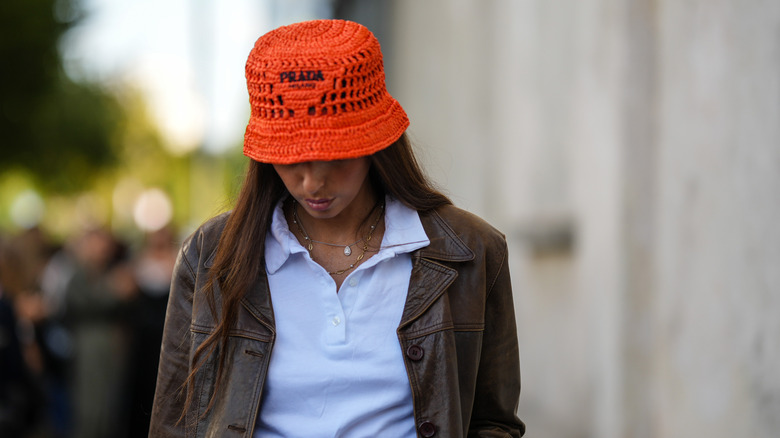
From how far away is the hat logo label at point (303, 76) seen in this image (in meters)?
2.13

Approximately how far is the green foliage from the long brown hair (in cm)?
2197

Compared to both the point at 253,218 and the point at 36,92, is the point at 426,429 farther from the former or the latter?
the point at 36,92

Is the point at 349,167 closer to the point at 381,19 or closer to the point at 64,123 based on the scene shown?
the point at 381,19

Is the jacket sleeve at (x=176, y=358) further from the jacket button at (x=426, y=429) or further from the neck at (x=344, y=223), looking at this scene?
the jacket button at (x=426, y=429)

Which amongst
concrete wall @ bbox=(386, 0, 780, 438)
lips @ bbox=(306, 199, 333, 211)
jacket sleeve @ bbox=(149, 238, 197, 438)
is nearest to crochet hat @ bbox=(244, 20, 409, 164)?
lips @ bbox=(306, 199, 333, 211)

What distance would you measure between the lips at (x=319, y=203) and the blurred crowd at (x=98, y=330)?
6094mm

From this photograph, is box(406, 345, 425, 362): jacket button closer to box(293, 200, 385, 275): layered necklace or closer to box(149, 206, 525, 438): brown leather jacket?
box(149, 206, 525, 438): brown leather jacket

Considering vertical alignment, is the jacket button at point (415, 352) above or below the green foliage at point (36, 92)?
above

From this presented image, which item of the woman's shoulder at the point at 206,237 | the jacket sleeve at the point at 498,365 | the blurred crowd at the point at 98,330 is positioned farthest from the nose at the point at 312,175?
the blurred crowd at the point at 98,330

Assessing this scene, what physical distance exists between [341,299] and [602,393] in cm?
311

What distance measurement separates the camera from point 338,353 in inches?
88.8

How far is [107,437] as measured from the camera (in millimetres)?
9602

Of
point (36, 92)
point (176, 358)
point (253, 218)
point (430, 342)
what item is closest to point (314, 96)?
point (253, 218)

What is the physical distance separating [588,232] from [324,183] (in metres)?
3.51
